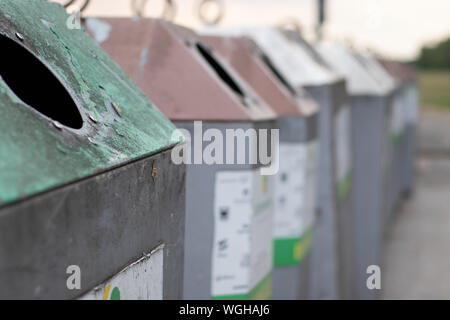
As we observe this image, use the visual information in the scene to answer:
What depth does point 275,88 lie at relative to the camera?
2602 mm

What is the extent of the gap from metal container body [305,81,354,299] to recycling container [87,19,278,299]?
1255 millimetres

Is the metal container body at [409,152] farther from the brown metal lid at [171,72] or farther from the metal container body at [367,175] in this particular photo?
the brown metal lid at [171,72]

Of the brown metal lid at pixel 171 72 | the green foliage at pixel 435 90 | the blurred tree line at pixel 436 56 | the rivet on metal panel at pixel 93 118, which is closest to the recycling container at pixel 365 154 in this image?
the brown metal lid at pixel 171 72

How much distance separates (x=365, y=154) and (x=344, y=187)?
826 millimetres

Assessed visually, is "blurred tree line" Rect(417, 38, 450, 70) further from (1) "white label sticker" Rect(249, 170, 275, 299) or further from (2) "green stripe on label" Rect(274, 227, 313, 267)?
(1) "white label sticker" Rect(249, 170, 275, 299)

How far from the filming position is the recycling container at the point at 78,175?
942 millimetres

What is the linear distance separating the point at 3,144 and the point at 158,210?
0.51 meters

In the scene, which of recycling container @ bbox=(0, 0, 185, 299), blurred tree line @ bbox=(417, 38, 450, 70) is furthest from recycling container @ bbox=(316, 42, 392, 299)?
blurred tree line @ bbox=(417, 38, 450, 70)

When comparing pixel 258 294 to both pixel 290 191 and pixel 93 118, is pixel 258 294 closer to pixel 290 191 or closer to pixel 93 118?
pixel 290 191

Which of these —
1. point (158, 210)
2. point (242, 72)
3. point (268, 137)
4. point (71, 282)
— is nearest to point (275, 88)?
point (242, 72)

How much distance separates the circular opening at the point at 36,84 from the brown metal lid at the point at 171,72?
19.5 inches

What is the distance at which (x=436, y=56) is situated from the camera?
2445 centimetres

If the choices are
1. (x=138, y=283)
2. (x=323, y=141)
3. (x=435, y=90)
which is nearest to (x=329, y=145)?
(x=323, y=141)

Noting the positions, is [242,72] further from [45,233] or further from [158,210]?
[45,233]
